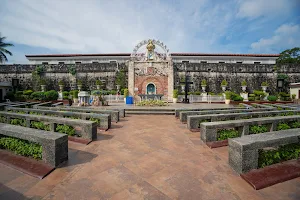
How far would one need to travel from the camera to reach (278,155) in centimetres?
299

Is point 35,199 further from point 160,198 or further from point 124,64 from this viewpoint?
point 124,64

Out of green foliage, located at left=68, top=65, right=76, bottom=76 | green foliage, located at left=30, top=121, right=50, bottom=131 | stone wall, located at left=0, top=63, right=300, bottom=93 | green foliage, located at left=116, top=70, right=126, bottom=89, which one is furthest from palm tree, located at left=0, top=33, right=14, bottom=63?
green foliage, located at left=30, top=121, right=50, bottom=131

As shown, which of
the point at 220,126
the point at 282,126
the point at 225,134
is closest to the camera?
the point at 220,126

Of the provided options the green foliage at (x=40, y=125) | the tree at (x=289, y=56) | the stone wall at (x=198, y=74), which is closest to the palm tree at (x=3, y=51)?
the stone wall at (x=198, y=74)

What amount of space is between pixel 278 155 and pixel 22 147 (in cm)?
539

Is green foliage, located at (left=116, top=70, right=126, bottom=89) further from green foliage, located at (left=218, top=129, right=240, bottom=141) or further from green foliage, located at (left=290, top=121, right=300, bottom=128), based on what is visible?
green foliage, located at (left=290, top=121, right=300, bottom=128)

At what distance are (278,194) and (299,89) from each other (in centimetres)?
2350

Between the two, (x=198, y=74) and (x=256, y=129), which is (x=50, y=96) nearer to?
(x=256, y=129)

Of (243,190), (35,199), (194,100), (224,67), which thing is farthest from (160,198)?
(224,67)

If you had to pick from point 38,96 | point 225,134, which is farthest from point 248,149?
point 38,96

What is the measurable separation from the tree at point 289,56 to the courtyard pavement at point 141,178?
2961 centimetres

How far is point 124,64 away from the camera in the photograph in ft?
68.9

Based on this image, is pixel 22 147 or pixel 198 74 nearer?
pixel 22 147

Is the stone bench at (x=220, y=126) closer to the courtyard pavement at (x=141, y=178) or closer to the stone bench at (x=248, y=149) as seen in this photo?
the courtyard pavement at (x=141, y=178)
